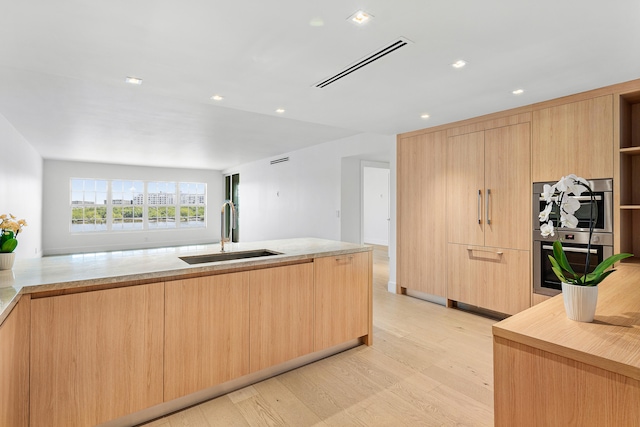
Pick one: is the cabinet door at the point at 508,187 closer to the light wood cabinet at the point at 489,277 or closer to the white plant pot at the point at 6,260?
the light wood cabinet at the point at 489,277

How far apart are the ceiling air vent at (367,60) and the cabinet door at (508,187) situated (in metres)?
1.98

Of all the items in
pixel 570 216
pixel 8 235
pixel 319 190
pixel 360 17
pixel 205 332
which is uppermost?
pixel 360 17

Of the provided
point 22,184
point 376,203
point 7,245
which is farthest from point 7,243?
point 376,203

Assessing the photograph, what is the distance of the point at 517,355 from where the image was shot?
112 cm

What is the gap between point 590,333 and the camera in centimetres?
113

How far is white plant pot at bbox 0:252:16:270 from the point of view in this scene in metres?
1.75

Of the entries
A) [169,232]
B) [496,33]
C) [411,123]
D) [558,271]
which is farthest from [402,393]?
[169,232]

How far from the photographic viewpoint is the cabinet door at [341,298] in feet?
8.35

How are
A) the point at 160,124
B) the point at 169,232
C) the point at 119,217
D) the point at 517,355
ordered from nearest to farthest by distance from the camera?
1. the point at 517,355
2. the point at 160,124
3. the point at 119,217
4. the point at 169,232

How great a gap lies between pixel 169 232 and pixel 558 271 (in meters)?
10.9

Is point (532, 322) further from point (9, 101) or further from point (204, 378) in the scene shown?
point (9, 101)

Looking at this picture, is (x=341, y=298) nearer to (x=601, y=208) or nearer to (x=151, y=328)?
(x=151, y=328)

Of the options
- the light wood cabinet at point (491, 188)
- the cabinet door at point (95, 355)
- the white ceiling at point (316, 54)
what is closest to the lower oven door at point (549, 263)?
the light wood cabinet at point (491, 188)

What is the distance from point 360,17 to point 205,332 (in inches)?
81.1
